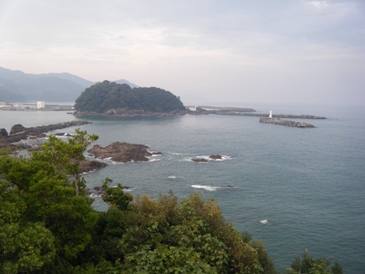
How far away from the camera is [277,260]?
19188 millimetres

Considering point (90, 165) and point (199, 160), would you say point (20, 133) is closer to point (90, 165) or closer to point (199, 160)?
point (90, 165)

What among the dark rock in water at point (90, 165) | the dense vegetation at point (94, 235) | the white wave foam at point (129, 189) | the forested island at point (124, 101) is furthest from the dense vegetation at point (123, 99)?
the dense vegetation at point (94, 235)

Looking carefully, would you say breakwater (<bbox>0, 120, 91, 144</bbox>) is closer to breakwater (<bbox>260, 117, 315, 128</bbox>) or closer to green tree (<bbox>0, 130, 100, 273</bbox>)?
green tree (<bbox>0, 130, 100, 273</bbox>)

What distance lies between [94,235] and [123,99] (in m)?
127

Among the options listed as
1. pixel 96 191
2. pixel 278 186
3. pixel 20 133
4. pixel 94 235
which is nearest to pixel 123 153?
pixel 96 191

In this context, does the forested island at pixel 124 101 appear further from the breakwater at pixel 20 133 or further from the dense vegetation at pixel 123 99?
the breakwater at pixel 20 133

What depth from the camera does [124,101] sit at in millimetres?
136875

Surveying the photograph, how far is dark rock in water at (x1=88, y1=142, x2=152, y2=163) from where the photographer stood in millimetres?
45688

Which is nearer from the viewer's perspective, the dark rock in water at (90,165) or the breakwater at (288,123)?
the dark rock in water at (90,165)

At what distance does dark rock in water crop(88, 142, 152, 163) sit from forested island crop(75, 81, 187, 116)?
3227 inches

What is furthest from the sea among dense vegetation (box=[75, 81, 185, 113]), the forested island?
dense vegetation (box=[75, 81, 185, 113])

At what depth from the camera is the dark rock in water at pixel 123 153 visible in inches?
1799

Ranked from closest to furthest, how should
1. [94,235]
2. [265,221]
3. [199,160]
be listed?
[94,235]
[265,221]
[199,160]

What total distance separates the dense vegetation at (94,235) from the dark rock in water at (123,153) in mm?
30797
